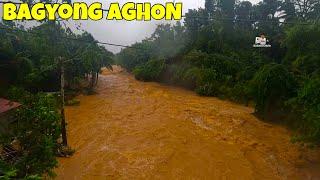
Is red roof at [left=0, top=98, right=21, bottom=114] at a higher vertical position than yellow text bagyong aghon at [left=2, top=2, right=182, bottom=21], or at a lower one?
lower

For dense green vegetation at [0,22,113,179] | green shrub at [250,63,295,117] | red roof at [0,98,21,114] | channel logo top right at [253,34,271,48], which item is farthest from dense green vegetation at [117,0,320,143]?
red roof at [0,98,21,114]

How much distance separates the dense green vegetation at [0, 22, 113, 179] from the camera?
9.19 meters

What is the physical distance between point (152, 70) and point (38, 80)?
12.3 metres

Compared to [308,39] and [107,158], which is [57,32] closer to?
[107,158]

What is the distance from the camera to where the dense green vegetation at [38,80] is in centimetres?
919

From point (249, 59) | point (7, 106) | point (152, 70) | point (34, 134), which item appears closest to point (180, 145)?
point (7, 106)

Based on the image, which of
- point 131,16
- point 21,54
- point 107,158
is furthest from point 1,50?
point 131,16

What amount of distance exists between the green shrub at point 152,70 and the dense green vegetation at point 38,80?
3706mm

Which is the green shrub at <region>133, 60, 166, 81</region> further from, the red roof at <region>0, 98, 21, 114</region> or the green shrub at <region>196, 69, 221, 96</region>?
the red roof at <region>0, 98, 21, 114</region>

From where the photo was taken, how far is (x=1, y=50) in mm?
23891

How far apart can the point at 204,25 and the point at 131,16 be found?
24581 mm

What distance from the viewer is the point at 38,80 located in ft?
83.9

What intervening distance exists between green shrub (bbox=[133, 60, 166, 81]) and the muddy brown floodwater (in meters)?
10.4

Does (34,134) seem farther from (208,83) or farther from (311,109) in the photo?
(208,83)
